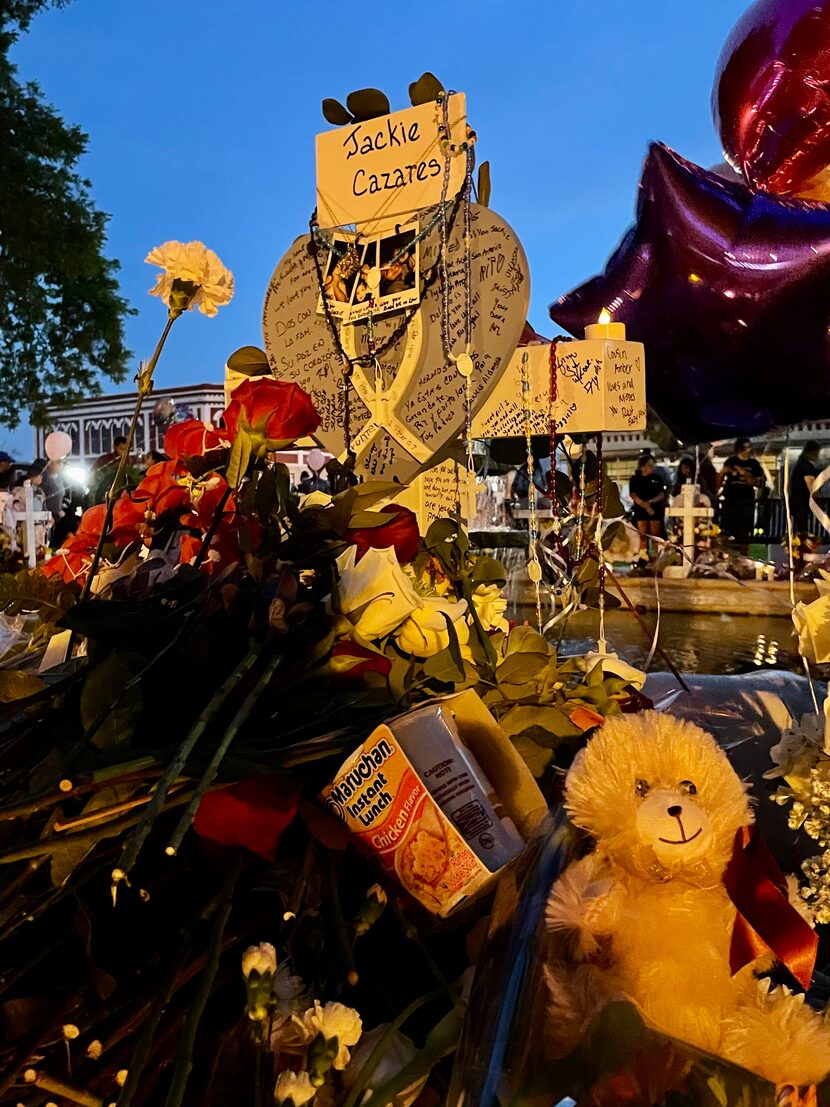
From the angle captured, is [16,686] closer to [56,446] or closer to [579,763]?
[579,763]

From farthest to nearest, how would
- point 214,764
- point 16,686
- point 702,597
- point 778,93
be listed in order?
point 702,597 < point 778,93 < point 16,686 < point 214,764

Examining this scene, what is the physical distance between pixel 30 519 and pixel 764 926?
7.54 metres

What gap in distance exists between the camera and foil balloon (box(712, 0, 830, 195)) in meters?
3.12

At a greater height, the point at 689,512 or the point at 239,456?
the point at 239,456

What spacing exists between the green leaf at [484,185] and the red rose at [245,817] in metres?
1.19

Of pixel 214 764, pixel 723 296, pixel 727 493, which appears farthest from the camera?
pixel 727 493

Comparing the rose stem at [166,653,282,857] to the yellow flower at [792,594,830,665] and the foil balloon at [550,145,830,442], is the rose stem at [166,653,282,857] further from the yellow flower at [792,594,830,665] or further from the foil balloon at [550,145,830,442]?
the foil balloon at [550,145,830,442]

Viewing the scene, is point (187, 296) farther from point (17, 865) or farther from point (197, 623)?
point (17, 865)

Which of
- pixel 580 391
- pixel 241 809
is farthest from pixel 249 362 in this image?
pixel 241 809

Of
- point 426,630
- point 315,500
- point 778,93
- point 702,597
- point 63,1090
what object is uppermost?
point 778,93

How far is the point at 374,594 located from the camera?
27.8 inches

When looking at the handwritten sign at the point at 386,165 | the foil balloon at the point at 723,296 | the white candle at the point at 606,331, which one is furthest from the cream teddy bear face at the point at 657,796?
the foil balloon at the point at 723,296

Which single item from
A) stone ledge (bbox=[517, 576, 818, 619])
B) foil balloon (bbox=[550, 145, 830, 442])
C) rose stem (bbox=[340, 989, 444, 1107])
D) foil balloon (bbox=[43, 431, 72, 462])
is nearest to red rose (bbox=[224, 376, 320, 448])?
rose stem (bbox=[340, 989, 444, 1107])

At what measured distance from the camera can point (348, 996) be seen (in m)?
0.58
